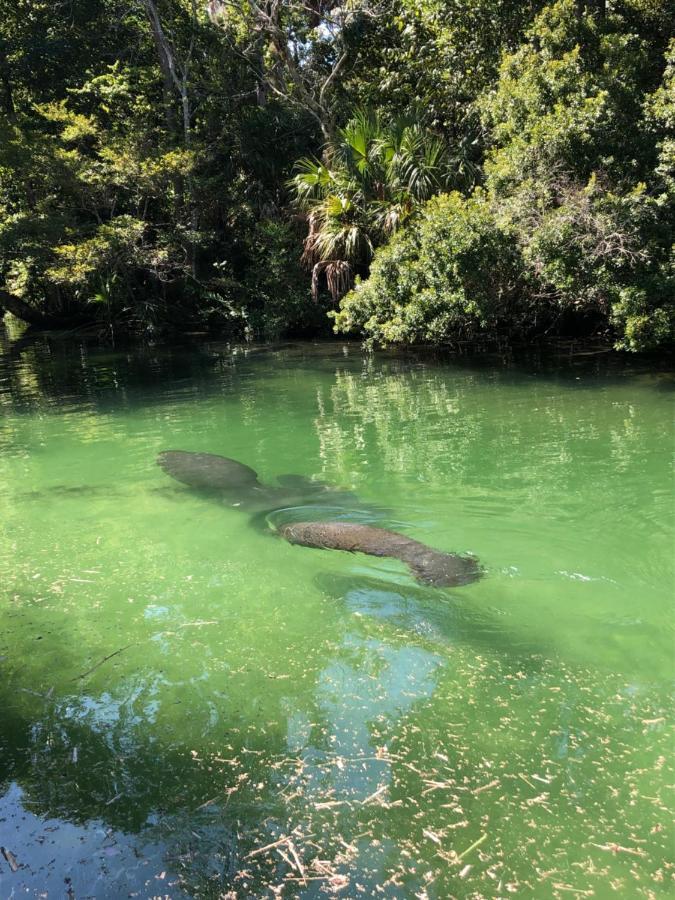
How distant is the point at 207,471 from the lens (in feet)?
24.9

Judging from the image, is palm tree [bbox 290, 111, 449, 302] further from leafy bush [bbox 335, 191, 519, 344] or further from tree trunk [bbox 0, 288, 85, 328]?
tree trunk [bbox 0, 288, 85, 328]

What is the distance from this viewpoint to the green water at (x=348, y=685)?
2.63 meters

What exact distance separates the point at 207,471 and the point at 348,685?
170 inches

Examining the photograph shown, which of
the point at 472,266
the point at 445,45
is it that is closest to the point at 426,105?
the point at 445,45

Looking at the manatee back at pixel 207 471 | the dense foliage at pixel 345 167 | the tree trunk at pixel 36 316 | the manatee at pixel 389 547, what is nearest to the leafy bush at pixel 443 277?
the dense foliage at pixel 345 167

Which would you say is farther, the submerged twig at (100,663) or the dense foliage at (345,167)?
the dense foliage at (345,167)

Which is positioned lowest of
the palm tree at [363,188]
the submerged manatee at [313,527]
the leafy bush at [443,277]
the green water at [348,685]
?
the green water at [348,685]

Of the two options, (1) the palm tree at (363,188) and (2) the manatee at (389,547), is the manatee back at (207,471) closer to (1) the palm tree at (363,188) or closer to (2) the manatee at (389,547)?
(2) the manatee at (389,547)

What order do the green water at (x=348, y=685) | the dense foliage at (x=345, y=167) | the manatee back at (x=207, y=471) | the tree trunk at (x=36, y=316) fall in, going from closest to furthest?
the green water at (x=348, y=685) → the manatee back at (x=207, y=471) → the dense foliage at (x=345, y=167) → the tree trunk at (x=36, y=316)

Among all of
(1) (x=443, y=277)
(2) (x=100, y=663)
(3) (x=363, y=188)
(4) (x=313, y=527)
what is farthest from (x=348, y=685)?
(3) (x=363, y=188)

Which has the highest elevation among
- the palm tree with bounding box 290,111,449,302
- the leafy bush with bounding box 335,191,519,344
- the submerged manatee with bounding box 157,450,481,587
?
the palm tree with bounding box 290,111,449,302

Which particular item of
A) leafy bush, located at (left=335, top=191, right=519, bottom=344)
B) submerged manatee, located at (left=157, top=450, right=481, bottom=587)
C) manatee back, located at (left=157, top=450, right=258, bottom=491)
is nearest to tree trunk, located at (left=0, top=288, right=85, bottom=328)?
leafy bush, located at (left=335, top=191, right=519, bottom=344)

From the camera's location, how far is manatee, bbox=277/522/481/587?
4.88 metres

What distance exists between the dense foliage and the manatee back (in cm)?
640
